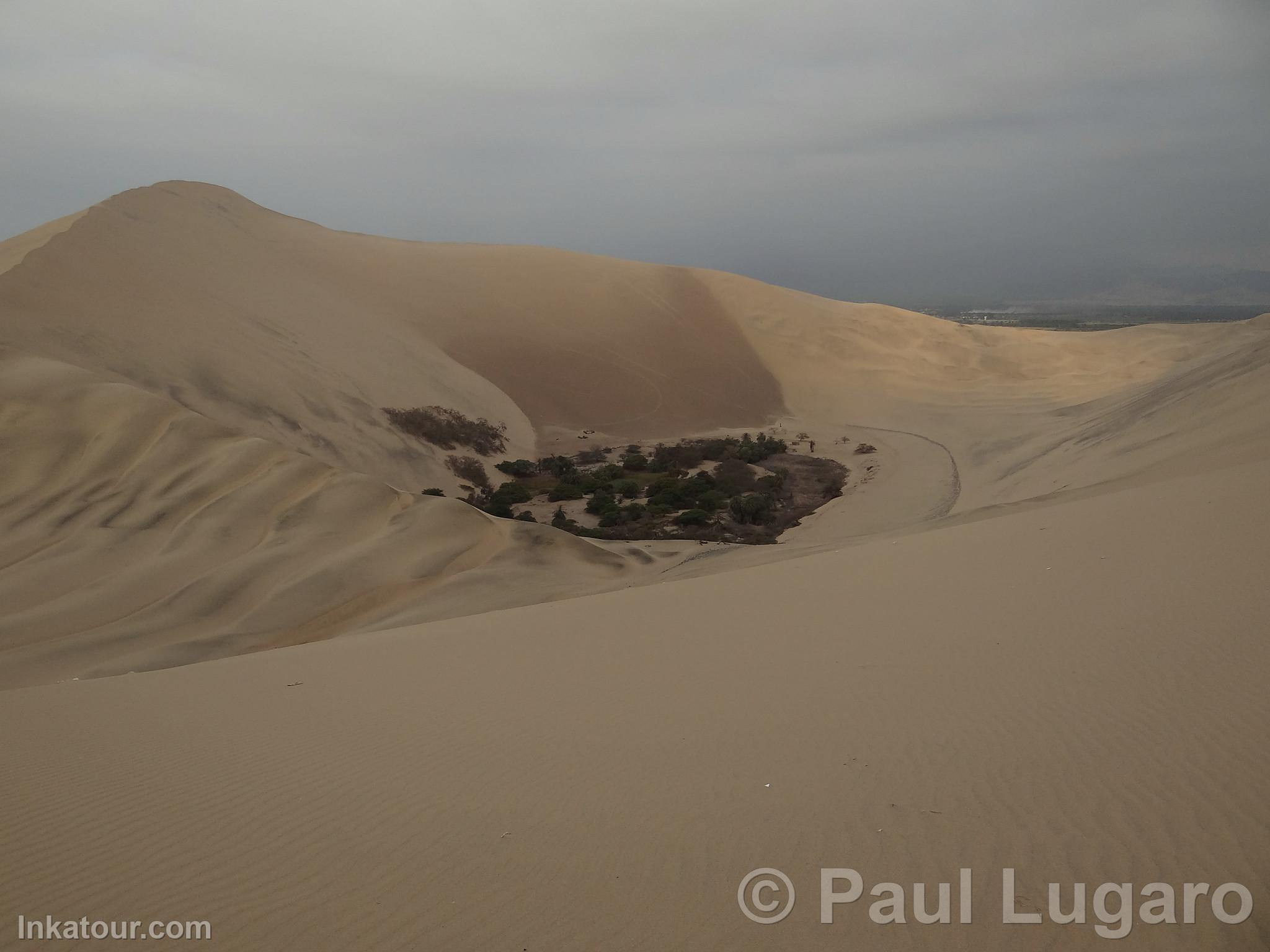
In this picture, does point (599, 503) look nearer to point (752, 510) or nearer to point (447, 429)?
point (752, 510)

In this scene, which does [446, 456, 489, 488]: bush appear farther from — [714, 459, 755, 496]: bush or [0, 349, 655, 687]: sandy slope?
[0, 349, 655, 687]: sandy slope

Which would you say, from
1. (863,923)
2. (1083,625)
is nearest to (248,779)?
(863,923)

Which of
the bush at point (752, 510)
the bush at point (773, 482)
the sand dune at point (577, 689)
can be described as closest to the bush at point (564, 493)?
the bush at point (752, 510)

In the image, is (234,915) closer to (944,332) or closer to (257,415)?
(257,415)

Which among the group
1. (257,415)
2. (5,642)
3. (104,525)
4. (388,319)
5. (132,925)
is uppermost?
(388,319)

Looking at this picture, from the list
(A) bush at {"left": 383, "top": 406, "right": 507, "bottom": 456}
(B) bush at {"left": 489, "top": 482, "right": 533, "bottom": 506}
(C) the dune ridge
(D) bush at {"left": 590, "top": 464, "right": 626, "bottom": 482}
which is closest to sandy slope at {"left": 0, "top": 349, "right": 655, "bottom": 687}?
(C) the dune ridge

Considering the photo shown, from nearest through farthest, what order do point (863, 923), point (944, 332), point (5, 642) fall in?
point (863, 923) → point (5, 642) → point (944, 332)
